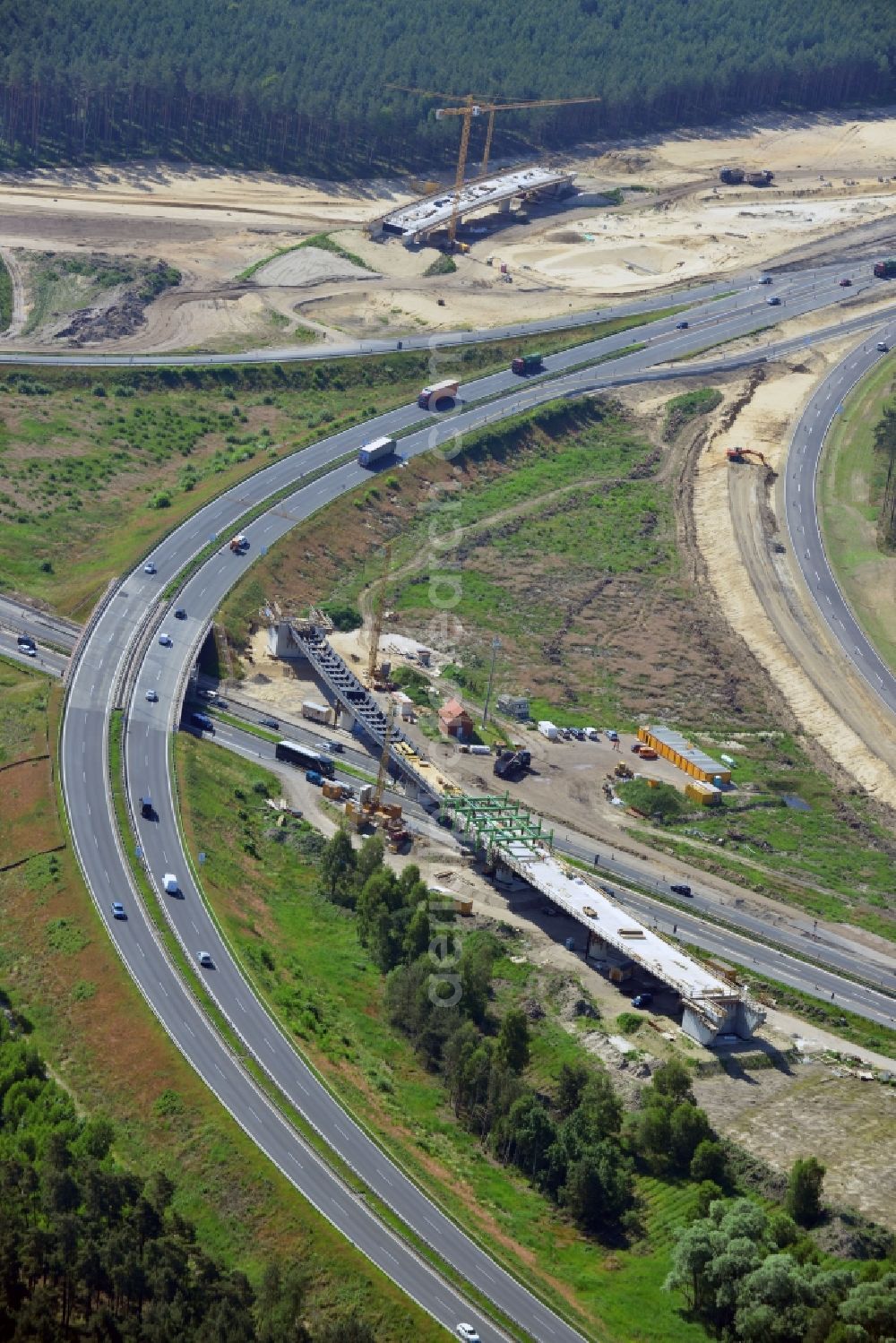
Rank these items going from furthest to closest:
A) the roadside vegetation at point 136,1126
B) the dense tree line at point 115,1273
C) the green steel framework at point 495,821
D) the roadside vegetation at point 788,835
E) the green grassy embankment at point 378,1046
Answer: the roadside vegetation at point 788,835 → the green steel framework at point 495,821 → the green grassy embankment at point 378,1046 → the roadside vegetation at point 136,1126 → the dense tree line at point 115,1273

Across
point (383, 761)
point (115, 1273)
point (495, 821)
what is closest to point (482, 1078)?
point (115, 1273)

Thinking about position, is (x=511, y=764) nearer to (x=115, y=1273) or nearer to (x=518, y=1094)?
(x=518, y=1094)

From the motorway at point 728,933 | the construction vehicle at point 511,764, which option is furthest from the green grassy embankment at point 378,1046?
the construction vehicle at point 511,764

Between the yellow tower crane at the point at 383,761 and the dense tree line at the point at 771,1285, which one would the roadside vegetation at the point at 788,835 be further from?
the dense tree line at the point at 771,1285

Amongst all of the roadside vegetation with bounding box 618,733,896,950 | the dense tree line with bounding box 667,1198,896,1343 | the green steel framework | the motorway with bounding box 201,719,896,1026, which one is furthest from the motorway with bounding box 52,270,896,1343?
the roadside vegetation with bounding box 618,733,896,950

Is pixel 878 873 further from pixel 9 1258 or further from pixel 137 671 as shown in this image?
pixel 9 1258

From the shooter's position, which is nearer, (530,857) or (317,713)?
(530,857)

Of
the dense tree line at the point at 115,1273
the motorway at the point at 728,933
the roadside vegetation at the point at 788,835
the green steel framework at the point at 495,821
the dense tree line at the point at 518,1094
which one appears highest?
the green steel framework at the point at 495,821

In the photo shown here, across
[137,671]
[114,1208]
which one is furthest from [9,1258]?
[137,671]
